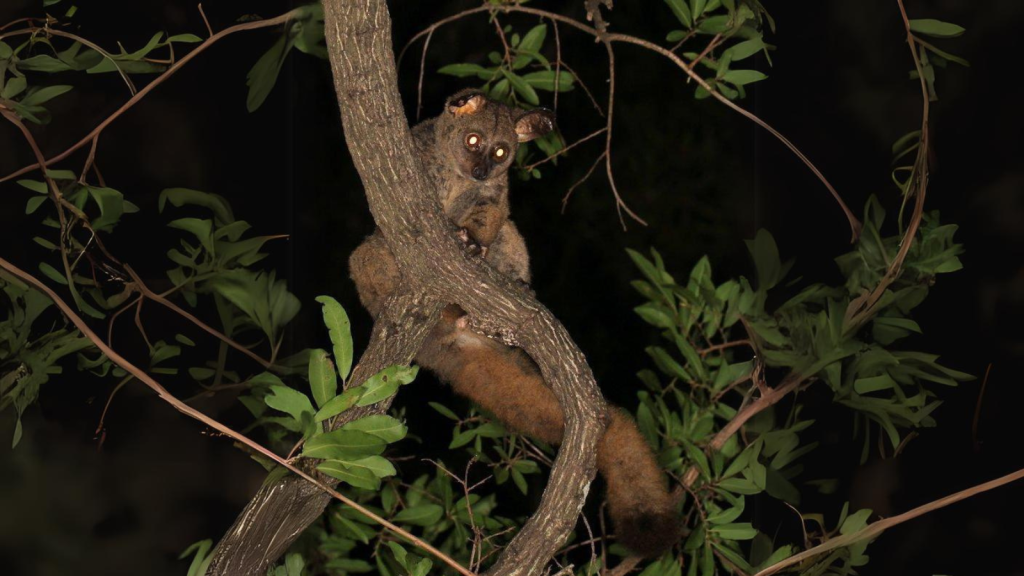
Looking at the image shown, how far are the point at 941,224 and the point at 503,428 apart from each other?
1554 mm

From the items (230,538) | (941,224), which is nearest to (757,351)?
(941,224)

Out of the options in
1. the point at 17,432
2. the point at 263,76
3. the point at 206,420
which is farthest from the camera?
the point at 263,76

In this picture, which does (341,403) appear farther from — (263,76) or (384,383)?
(263,76)

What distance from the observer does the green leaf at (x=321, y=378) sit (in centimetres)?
176

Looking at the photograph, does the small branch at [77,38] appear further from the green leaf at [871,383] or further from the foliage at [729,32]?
the green leaf at [871,383]

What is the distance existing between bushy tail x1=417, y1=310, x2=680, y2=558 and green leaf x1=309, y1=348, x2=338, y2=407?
1082 millimetres

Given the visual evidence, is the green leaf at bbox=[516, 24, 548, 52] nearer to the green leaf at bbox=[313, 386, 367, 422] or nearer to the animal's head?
the animal's head

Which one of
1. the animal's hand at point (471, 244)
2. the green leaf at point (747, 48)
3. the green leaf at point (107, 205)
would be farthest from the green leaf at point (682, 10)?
the green leaf at point (107, 205)

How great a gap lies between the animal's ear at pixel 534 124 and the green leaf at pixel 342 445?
1808mm

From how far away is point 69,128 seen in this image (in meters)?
2.49

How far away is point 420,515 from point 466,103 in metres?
1.44

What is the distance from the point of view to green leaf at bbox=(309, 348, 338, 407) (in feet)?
5.76

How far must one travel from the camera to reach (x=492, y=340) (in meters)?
2.96

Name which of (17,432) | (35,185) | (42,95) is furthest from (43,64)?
(17,432)
